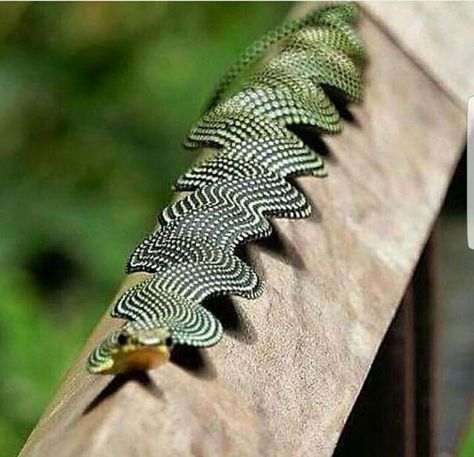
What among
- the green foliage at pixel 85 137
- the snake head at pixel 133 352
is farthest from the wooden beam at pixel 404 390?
the green foliage at pixel 85 137

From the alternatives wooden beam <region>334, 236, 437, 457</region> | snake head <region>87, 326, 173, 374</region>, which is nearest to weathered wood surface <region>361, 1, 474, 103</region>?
wooden beam <region>334, 236, 437, 457</region>

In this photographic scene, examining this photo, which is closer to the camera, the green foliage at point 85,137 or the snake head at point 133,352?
the snake head at point 133,352

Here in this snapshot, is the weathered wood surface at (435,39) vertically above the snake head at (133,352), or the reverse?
the snake head at (133,352)

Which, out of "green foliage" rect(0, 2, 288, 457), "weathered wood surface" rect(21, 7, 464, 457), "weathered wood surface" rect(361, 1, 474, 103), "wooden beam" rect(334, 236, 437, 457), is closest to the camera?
"weathered wood surface" rect(21, 7, 464, 457)

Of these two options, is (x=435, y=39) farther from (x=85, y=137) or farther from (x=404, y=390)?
(x=85, y=137)

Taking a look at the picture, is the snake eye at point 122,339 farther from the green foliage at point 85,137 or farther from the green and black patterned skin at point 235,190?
the green foliage at point 85,137

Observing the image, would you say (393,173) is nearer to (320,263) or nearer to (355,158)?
(355,158)

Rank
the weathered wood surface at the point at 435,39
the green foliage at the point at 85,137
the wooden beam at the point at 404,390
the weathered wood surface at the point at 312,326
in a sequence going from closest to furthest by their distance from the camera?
the weathered wood surface at the point at 312,326 → the wooden beam at the point at 404,390 → the weathered wood surface at the point at 435,39 → the green foliage at the point at 85,137

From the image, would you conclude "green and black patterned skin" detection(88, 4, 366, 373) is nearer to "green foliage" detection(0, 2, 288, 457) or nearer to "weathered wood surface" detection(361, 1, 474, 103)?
"weathered wood surface" detection(361, 1, 474, 103)

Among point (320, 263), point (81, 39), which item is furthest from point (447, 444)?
point (81, 39)
